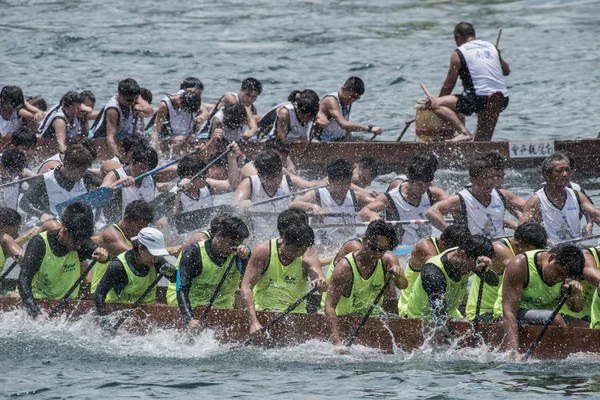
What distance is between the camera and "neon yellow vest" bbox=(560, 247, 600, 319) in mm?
9578

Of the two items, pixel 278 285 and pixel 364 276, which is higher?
pixel 364 276

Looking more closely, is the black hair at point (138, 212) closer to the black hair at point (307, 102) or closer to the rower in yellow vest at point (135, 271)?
the rower in yellow vest at point (135, 271)

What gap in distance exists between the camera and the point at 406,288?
33.0ft

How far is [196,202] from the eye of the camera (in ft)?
42.7

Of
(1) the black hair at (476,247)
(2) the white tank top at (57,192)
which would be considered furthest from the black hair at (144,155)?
(1) the black hair at (476,247)

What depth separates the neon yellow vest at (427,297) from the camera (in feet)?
31.9

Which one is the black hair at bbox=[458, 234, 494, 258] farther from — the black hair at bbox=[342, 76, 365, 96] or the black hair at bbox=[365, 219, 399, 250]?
the black hair at bbox=[342, 76, 365, 96]

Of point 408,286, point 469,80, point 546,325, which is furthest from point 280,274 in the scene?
point 469,80

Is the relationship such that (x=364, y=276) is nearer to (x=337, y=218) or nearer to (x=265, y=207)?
(x=337, y=218)

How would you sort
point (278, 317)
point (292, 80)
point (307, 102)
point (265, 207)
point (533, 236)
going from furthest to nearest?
Result: point (292, 80) < point (307, 102) < point (265, 207) < point (278, 317) < point (533, 236)

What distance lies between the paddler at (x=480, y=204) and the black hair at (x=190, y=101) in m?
4.69

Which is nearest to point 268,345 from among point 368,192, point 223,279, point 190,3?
point 223,279

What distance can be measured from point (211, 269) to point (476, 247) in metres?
2.30

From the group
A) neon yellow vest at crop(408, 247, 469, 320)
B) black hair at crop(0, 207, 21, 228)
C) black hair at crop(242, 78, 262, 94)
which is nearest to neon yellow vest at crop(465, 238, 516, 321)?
neon yellow vest at crop(408, 247, 469, 320)
